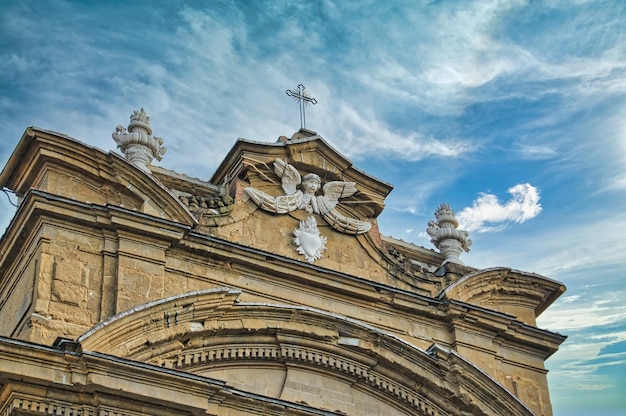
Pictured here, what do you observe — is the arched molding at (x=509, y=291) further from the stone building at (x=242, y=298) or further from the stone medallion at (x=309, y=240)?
the stone medallion at (x=309, y=240)

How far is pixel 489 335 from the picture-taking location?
18609mm

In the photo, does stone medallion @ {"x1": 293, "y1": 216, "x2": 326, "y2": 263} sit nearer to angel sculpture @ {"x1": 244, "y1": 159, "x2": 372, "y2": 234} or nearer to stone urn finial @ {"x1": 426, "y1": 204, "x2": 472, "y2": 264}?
angel sculpture @ {"x1": 244, "y1": 159, "x2": 372, "y2": 234}

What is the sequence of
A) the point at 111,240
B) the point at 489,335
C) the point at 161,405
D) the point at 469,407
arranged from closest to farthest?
the point at 161,405
the point at 111,240
the point at 469,407
the point at 489,335

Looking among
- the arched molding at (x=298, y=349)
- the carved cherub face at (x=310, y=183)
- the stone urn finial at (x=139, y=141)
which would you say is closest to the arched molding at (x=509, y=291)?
the arched molding at (x=298, y=349)

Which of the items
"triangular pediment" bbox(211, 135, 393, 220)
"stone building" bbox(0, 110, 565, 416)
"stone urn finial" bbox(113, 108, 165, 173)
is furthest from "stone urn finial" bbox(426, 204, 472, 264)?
"stone urn finial" bbox(113, 108, 165, 173)

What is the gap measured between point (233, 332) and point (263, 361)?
65 cm

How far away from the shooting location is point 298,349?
16547mm

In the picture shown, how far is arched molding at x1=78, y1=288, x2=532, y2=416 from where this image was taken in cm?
1520

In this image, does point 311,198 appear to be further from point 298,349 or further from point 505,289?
point 505,289

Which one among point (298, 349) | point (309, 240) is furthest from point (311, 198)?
point (298, 349)

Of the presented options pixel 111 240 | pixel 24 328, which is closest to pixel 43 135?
pixel 111 240

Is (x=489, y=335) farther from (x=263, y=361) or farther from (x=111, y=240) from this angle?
(x=111, y=240)

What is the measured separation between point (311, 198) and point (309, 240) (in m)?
0.79

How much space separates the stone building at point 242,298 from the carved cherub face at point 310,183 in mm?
27
